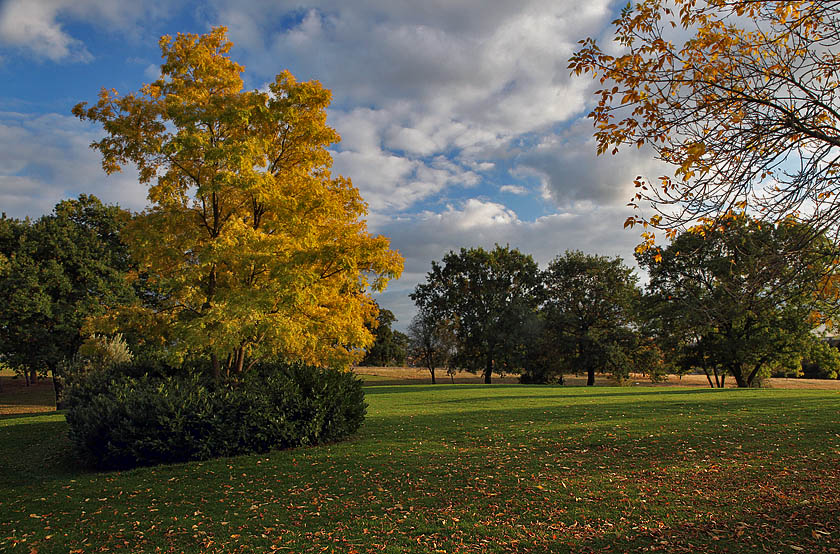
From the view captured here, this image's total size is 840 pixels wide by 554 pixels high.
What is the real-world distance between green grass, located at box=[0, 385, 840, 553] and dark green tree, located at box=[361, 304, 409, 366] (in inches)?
1900

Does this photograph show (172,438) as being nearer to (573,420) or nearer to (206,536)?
(206,536)

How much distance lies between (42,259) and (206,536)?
29.2 meters

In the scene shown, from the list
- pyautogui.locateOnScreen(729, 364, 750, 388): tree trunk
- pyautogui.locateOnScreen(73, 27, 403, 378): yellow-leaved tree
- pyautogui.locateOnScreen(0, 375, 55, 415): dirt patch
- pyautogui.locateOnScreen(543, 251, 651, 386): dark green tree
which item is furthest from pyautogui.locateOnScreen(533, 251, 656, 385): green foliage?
pyautogui.locateOnScreen(0, 375, 55, 415): dirt patch

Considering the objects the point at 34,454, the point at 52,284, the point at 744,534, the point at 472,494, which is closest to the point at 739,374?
the point at 744,534

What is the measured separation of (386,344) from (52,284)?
39526mm

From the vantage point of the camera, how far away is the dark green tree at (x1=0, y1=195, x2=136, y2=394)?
25.8m

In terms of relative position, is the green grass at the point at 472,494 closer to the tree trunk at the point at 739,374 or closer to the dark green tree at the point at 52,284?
the dark green tree at the point at 52,284

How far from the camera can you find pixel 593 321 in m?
39.2

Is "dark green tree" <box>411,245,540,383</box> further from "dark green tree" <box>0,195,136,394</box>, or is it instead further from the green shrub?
the green shrub

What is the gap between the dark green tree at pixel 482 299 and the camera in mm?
42812

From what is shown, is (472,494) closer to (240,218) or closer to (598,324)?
(240,218)

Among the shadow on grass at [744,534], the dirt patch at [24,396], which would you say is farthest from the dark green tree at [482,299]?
the shadow on grass at [744,534]

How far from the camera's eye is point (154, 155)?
1183 centimetres

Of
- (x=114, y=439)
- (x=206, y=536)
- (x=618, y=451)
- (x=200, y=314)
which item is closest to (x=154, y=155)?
(x=200, y=314)
